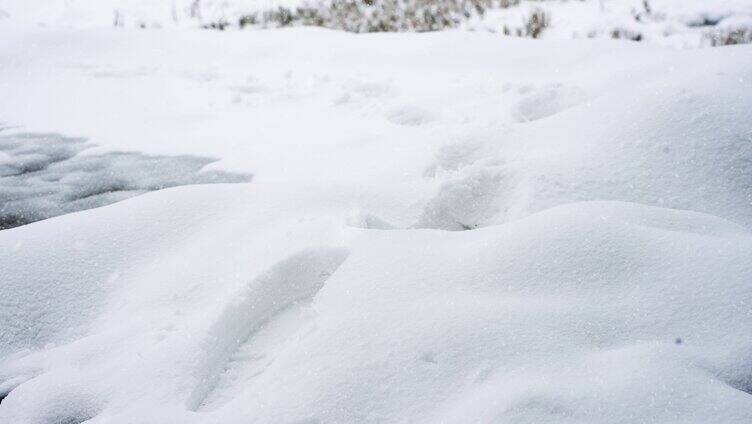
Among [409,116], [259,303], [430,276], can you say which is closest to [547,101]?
[409,116]

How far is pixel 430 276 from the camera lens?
4.87ft

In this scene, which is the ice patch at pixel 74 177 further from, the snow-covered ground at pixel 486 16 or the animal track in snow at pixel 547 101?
the snow-covered ground at pixel 486 16

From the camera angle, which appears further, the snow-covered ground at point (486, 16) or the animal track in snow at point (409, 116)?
the snow-covered ground at point (486, 16)

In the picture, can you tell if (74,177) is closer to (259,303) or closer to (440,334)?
(259,303)

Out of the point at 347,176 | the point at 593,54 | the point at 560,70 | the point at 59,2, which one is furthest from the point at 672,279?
the point at 59,2

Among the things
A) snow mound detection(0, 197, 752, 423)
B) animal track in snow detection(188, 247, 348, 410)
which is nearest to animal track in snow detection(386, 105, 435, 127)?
snow mound detection(0, 197, 752, 423)

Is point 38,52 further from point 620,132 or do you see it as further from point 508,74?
point 620,132

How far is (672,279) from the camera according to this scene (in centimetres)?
139

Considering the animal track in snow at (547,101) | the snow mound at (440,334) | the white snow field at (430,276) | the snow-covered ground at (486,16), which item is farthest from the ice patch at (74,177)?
the snow-covered ground at (486,16)

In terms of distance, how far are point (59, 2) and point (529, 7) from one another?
861 cm

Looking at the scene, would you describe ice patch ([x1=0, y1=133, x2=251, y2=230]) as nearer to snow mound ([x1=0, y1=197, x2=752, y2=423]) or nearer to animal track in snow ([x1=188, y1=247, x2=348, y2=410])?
snow mound ([x1=0, y1=197, x2=752, y2=423])

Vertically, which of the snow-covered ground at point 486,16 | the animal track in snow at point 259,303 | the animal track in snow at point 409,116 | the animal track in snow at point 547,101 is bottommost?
the animal track in snow at point 259,303

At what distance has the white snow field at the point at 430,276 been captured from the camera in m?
1.20

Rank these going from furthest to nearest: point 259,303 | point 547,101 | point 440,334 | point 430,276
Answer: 1. point 547,101
2. point 259,303
3. point 430,276
4. point 440,334
